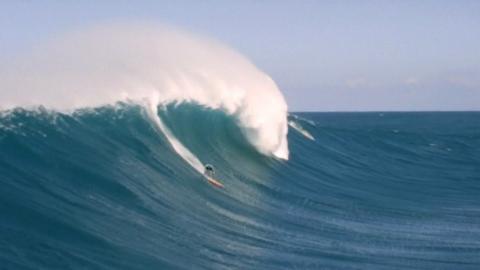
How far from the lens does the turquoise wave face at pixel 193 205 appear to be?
12.0m

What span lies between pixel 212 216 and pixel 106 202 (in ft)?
7.81

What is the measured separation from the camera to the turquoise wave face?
1202cm

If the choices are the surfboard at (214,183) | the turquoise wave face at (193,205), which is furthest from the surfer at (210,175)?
the turquoise wave face at (193,205)

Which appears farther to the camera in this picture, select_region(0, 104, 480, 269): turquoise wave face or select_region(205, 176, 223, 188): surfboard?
select_region(205, 176, 223, 188): surfboard

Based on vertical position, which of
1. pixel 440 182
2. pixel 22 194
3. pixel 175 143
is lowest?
pixel 22 194

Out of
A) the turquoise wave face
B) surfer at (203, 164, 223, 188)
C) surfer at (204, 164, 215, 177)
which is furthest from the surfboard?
surfer at (204, 164, 215, 177)

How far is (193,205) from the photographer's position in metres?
16.2

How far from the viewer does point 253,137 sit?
79.5 feet

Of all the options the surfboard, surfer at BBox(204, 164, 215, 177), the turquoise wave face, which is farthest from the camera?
surfer at BBox(204, 164, 215, 177)

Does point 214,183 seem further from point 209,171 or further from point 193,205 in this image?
point 193,205

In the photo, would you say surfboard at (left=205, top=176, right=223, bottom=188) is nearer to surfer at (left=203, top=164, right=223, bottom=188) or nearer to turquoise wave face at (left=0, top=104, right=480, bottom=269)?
surfer at (left=203, top=164, right=223, bottom=188)

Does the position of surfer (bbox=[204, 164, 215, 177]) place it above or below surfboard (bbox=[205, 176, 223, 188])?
above

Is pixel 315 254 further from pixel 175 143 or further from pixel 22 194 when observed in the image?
pixel 175 143

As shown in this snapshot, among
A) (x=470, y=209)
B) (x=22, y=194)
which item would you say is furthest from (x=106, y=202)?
(x=470, y=209)
